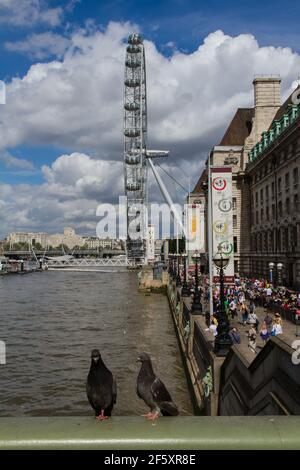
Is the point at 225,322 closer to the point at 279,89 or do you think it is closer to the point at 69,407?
the point at 69,407

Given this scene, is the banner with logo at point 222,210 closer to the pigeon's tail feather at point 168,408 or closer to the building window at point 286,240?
the pigeon's tail feather at point 168,408

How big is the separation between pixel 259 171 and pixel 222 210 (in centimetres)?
3448

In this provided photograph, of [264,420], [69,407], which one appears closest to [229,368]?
[69,407]

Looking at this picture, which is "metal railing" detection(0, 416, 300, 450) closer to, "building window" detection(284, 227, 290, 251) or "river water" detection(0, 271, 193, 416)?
"river water" detection(0, 271, 193, 416)

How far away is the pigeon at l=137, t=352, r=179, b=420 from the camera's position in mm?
4551

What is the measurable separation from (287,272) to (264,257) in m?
8.39

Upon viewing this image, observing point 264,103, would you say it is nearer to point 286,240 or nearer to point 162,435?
point 286,240

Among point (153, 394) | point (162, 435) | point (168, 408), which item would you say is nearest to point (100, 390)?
point (153, 394)

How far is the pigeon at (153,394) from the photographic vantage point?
455cm

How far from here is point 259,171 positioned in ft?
174

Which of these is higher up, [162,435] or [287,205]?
[287,205]

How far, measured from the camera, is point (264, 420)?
10.3 ft

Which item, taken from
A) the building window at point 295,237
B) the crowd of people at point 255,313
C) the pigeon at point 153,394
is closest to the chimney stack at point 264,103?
the building window at point 295,237

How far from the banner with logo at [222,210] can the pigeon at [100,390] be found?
48.6 feet
